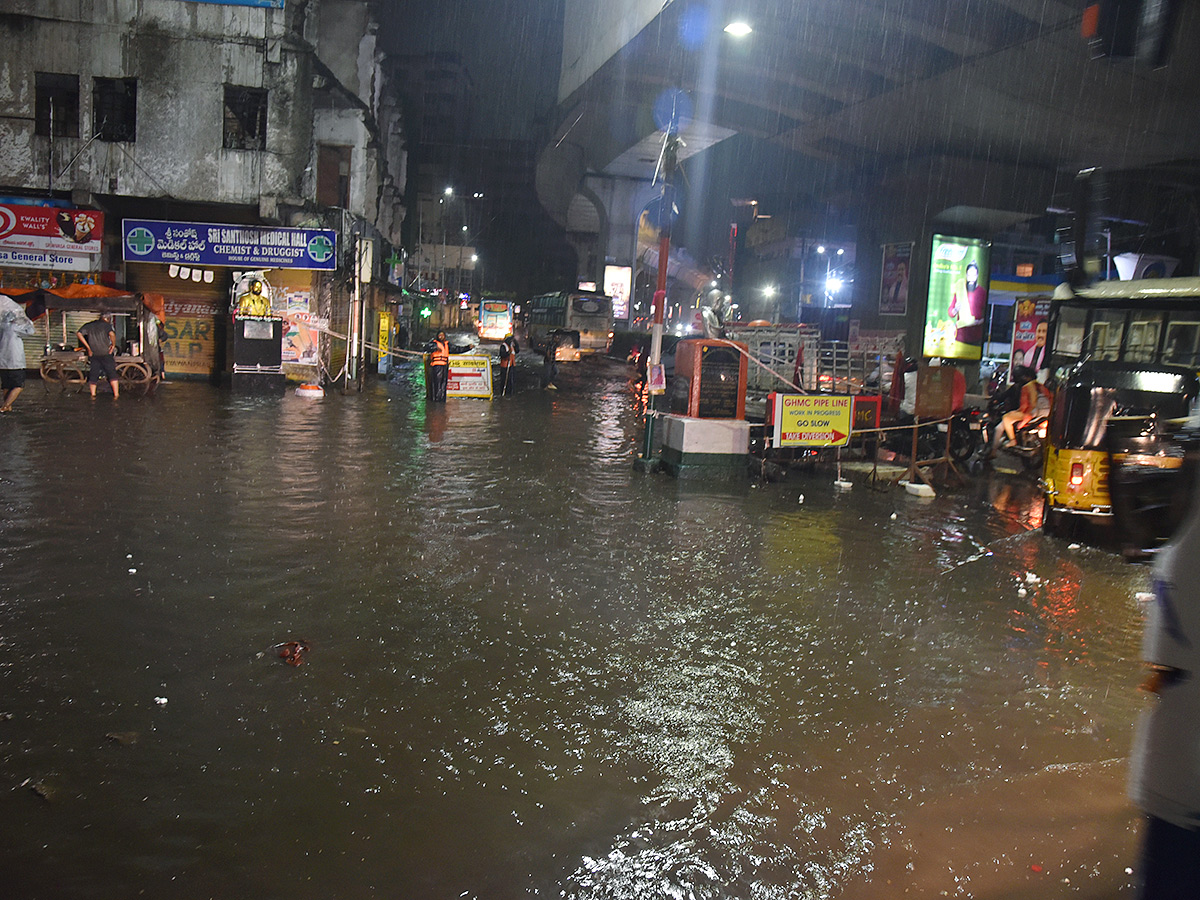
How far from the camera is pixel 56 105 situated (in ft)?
78.4

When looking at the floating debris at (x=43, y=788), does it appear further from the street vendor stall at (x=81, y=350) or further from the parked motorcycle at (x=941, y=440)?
the street vendor stall at (x=81, y=350)

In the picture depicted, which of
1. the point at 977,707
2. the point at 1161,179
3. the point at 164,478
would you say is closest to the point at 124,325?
the point at 164,478

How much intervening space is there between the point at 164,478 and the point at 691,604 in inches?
271

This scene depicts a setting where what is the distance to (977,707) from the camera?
5.05m

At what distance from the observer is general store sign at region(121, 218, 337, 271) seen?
23.7 metres

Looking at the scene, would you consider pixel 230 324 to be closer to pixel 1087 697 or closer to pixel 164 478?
pixel 164 478

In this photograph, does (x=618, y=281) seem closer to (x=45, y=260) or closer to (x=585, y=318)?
(x=585, y=318)

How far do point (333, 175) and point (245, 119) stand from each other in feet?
33.0

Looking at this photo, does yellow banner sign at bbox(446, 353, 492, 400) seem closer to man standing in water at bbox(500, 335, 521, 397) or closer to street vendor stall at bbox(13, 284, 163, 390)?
man standing in water at bbox(500, 335, 521, 397)

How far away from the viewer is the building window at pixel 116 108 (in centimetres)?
2386

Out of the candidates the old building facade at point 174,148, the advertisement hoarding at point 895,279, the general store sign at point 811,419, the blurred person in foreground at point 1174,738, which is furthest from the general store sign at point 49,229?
the blurred person in foreground at point 1174,738

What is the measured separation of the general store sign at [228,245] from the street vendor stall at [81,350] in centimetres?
193

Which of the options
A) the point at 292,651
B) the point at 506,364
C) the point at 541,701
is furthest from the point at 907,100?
the point at 292,651

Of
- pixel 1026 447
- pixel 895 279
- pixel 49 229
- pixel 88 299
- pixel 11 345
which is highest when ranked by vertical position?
pixel 895 279
